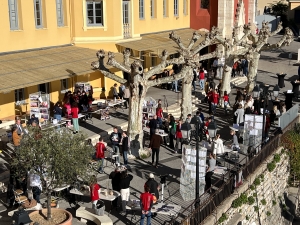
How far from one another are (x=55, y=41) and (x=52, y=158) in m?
13.9

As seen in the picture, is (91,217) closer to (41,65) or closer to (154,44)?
(41,65)

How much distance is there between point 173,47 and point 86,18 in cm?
728

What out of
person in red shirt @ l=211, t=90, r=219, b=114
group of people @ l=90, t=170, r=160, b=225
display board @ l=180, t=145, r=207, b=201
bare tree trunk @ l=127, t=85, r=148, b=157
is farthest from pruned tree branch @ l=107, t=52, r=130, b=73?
person in red shirt @ l=211, t=90, r=219, b=114

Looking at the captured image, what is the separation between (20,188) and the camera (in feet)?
47.6

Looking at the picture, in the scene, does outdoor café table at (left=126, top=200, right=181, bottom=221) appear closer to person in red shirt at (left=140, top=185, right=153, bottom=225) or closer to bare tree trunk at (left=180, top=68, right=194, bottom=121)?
person in red shirt at (left=140, top=185, right=153, bottom=225)

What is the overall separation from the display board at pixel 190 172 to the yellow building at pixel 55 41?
7460 millimetres

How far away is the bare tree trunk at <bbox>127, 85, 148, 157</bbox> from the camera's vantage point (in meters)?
18.6

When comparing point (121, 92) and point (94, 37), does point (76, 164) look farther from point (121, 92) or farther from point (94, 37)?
point (94, 37)

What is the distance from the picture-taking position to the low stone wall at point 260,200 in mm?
15297

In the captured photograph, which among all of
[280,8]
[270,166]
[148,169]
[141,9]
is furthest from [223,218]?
[280,8]

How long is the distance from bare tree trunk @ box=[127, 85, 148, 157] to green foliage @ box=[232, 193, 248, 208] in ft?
15.6

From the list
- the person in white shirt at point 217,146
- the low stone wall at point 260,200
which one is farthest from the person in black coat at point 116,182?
the person in white shirt at point 217,146

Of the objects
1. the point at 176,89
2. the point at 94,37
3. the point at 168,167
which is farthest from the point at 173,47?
the point at 168,167

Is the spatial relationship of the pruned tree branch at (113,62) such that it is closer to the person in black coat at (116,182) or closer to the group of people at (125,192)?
the group of people at (125,192)
